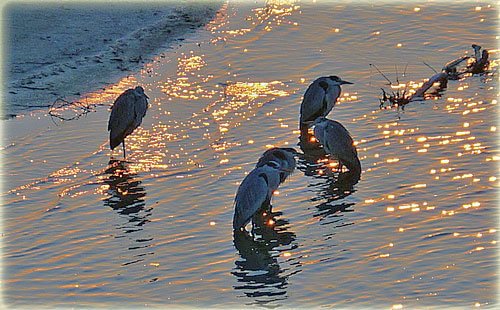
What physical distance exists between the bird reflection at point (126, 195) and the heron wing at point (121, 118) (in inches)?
11.7

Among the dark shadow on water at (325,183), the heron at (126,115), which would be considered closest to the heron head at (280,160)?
the dark shadow on water at (325,183)

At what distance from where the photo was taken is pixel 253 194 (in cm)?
775

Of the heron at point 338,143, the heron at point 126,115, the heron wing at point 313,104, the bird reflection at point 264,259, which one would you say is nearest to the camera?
the bird reflection at point 264,259

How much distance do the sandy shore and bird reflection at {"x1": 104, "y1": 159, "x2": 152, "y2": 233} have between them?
2.09 metres

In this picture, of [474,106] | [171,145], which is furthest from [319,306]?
[474,106]

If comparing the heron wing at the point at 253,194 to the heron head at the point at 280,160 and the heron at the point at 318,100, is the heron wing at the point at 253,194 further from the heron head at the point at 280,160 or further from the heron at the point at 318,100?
the heron at the point at 318,100

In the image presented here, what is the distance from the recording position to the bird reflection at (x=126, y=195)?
820 cm

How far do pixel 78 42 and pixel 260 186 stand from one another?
19.9 ft

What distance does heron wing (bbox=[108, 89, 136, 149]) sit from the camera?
980 cm

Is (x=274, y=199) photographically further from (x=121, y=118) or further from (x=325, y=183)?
(x=121, y=118)

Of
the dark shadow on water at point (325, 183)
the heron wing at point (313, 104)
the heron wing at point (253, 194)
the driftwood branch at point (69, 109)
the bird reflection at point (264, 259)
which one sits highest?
the driftwood branch at point (69, 109)

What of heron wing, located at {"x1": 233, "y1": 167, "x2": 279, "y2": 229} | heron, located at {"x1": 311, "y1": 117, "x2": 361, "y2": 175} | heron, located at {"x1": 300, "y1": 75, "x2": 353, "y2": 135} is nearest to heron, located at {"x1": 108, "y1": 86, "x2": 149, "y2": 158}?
heron, located at {"x1": 300, "y1": 75, "x2": 353, "y2": 135}

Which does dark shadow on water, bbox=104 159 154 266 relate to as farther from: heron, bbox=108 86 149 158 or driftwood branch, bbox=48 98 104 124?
driftwood branch, bbox=48 98 104 124

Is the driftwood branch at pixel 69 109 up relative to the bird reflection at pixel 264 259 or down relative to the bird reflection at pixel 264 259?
up
